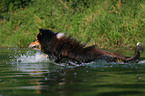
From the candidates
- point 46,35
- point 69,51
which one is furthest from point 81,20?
point 69,51

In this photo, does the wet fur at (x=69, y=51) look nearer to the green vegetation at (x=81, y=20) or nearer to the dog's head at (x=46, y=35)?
the dog's head at (x=46, y=35)

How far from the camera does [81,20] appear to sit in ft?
61.3

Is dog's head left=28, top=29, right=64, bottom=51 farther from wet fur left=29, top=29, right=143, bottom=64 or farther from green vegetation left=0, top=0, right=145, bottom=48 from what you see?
green vegetation left=0, top=0, right=145, bottom=48

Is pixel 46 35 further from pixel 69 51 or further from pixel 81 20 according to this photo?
pixel 81 20

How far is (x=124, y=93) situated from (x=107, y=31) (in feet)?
36.4

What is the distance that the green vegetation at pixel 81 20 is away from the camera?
50.3ft

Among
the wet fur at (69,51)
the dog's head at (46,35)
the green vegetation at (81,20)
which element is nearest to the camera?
the wet fur at (69,51)

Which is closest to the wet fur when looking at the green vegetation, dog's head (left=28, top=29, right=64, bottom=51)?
dog's head (left=28, top=29, right=64, bottom=51)

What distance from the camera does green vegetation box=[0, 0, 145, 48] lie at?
50.3 ft

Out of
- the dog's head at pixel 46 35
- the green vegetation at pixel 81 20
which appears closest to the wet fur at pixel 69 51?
the dog's head at pixel 46 35

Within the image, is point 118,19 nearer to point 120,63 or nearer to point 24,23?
point 120,63

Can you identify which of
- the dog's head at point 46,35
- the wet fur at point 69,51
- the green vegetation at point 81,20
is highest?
the green vegetation at point 81,20

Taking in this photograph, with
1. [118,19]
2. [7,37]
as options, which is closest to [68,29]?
[118,19]

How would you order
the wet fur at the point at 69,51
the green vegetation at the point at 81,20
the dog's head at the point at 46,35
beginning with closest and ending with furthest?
the wet fur at the point at 69,51 → the dog's head at the point at 46,35 → the green vegetation at the point at 81,20
